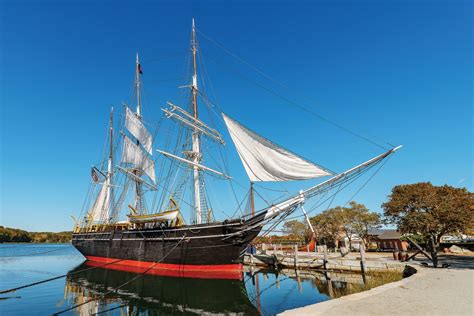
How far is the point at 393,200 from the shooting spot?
3012cm

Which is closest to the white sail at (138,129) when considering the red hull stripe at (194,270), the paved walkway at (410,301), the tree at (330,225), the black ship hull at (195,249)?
the black ship hull at (195,249)

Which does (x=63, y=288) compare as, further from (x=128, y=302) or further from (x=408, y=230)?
(x=408, y=230)

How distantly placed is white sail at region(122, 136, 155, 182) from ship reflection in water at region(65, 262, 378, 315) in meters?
17.9

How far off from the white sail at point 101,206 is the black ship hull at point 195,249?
65.1ft

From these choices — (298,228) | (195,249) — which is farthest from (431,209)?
(298,228)

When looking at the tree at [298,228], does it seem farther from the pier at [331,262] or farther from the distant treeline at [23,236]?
the distant treeline at [23,236]

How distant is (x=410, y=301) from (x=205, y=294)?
1194cm

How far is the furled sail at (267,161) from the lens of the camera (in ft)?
52.2

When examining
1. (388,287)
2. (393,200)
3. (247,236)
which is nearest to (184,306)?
(247,236)

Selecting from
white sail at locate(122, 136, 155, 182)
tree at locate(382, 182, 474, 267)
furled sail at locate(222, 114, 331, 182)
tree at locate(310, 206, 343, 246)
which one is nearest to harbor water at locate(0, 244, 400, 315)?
furled sail at locate(222, 114, 331, 182)

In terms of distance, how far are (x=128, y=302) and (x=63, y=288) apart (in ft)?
28.4

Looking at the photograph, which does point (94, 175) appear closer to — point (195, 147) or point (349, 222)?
point (195, 147)

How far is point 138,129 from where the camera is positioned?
4144cm

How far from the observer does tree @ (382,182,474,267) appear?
2328 cm
